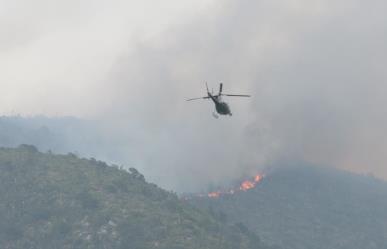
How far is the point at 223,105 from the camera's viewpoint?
432 feet
